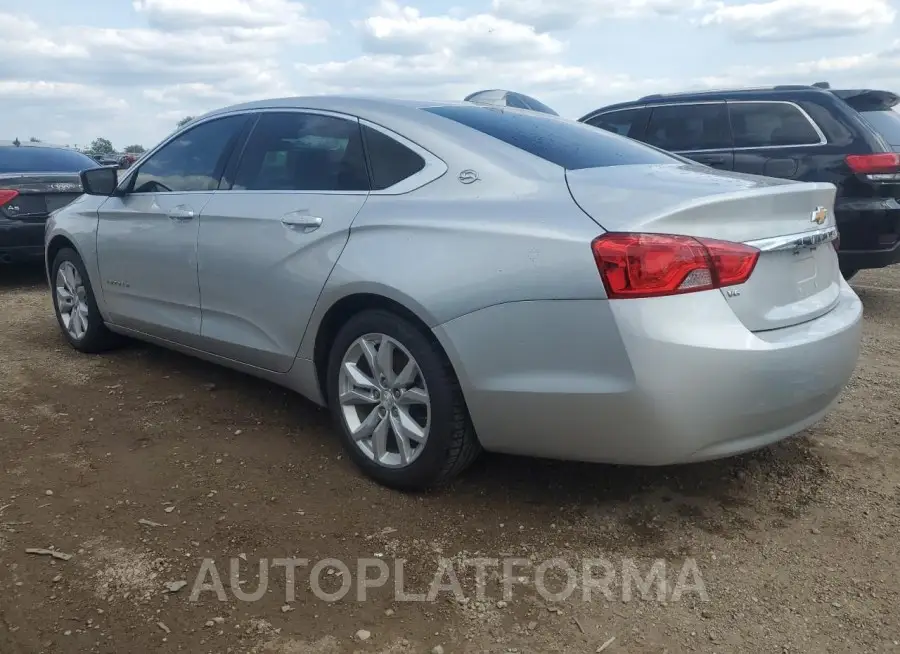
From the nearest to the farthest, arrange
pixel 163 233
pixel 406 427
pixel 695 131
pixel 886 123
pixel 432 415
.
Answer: pixel 432 415 → pixel 406 427 → pixel 163 233 → pixel 886 123 → pixel 695 131

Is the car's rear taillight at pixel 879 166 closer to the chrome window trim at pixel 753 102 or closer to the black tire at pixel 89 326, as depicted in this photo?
the chrome window trim at pixel 753 102

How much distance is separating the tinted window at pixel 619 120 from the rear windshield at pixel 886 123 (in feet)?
6.19

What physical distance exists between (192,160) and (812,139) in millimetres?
4690

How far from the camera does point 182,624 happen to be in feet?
7.73

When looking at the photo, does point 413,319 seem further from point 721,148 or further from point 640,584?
point 721,148

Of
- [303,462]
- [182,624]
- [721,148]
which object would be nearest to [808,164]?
[721,148]

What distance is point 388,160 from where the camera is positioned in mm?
3225

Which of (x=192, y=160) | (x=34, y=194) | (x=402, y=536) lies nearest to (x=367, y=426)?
(x=402, y=536)

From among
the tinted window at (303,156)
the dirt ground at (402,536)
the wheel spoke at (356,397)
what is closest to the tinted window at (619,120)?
the dirt ground at (402,536)

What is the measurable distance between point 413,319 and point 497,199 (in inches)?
20.8

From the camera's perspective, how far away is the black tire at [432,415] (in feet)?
9.45

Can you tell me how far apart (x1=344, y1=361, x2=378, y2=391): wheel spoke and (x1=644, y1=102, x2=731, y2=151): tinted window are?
478 cm

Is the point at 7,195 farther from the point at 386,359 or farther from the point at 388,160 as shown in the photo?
the point at 386,359

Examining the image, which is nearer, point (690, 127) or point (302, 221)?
point (302, 221)
